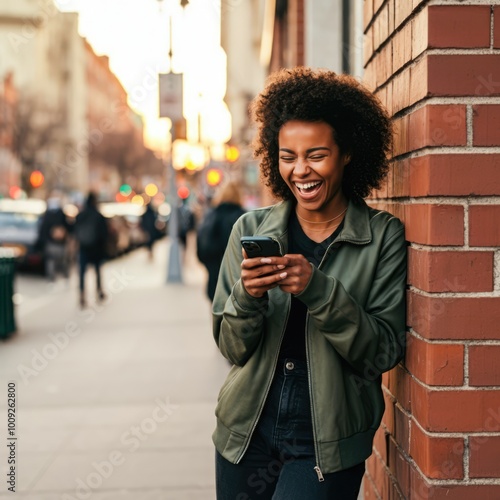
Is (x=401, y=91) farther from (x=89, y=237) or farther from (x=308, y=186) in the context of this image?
(x=89, y=237)

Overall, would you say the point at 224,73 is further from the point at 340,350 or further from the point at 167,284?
the point at 340,350

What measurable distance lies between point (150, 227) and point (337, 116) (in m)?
23.8

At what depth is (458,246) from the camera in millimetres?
2242

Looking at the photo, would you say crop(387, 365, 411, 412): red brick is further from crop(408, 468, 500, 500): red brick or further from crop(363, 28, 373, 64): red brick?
crop(363, 28, 373, 64): red brick

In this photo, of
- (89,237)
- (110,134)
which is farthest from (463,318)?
(110,134)

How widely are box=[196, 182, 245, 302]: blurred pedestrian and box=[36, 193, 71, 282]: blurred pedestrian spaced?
924cm

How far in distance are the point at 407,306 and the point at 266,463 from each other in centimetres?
65

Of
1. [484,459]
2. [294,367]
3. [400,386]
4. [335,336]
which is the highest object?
[335,336]

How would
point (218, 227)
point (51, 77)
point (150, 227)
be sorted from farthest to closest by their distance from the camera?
point (51, 77), point (150, 227), point (218, 227)

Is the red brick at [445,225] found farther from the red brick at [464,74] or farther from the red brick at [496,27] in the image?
the red brick at [496,27]

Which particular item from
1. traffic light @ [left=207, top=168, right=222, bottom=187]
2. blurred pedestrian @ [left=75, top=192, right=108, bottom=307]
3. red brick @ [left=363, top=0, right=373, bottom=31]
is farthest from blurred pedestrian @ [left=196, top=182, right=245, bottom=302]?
traffic light @ [left=207, top=168, right=222, bottom=187]

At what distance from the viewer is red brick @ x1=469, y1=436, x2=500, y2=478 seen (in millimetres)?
2291

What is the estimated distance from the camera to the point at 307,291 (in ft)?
7.36

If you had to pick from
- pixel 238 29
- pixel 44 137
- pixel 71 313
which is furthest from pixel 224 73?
pixel 71 313
